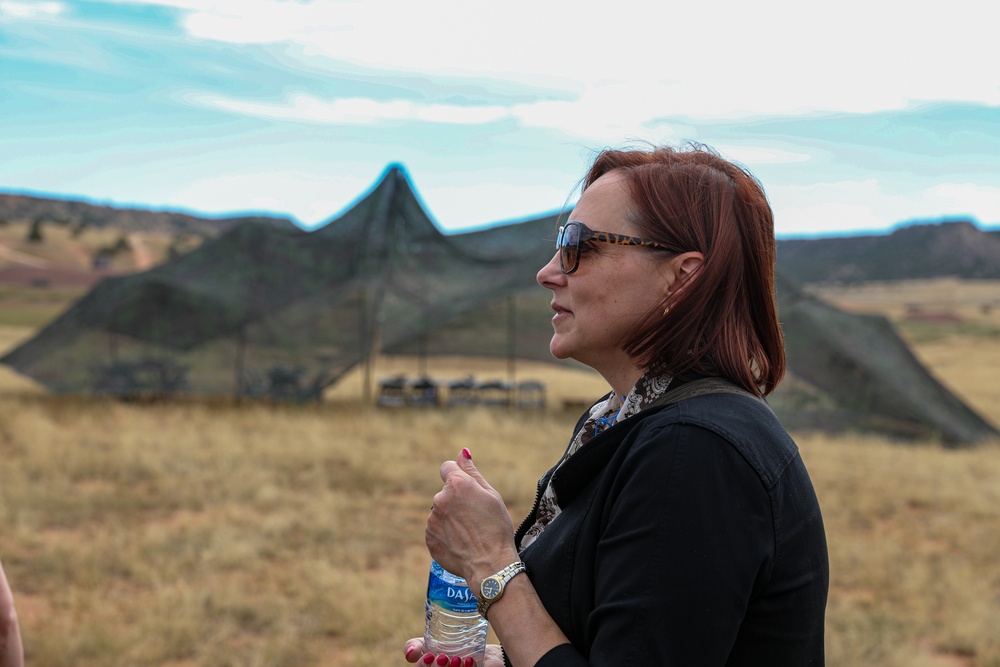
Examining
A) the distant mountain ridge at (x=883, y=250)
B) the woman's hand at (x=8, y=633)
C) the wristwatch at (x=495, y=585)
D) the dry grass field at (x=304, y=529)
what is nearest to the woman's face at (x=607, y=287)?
the wristwatch at (x=495, y=585)

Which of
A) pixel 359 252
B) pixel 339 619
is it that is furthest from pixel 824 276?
pixel 339 619

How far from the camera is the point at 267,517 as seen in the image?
21.6 ft

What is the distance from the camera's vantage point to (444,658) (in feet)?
5.22

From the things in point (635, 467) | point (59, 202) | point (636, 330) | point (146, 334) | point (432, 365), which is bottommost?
point (432, 365)

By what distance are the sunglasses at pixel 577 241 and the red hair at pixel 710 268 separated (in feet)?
0.06

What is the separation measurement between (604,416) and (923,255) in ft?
191

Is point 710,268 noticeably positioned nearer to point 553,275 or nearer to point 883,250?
point 553,275

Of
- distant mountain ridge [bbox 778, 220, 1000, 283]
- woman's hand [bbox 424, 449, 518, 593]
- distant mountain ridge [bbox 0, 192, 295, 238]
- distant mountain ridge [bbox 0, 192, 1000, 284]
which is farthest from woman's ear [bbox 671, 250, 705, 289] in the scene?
distant mountain ridge [bbox 0, 192, 295, 238]

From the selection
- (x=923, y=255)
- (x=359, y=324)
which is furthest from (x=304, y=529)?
(x=923, y=255)

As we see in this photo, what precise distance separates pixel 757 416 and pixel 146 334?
1209 centimetres

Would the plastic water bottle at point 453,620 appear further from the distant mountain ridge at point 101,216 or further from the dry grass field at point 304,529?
the distant mountain ridge at point 101,216

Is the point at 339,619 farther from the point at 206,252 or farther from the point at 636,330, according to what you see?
the point at 206,252

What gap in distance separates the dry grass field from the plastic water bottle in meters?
2.68

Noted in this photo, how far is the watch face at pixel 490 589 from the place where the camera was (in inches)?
53.3
